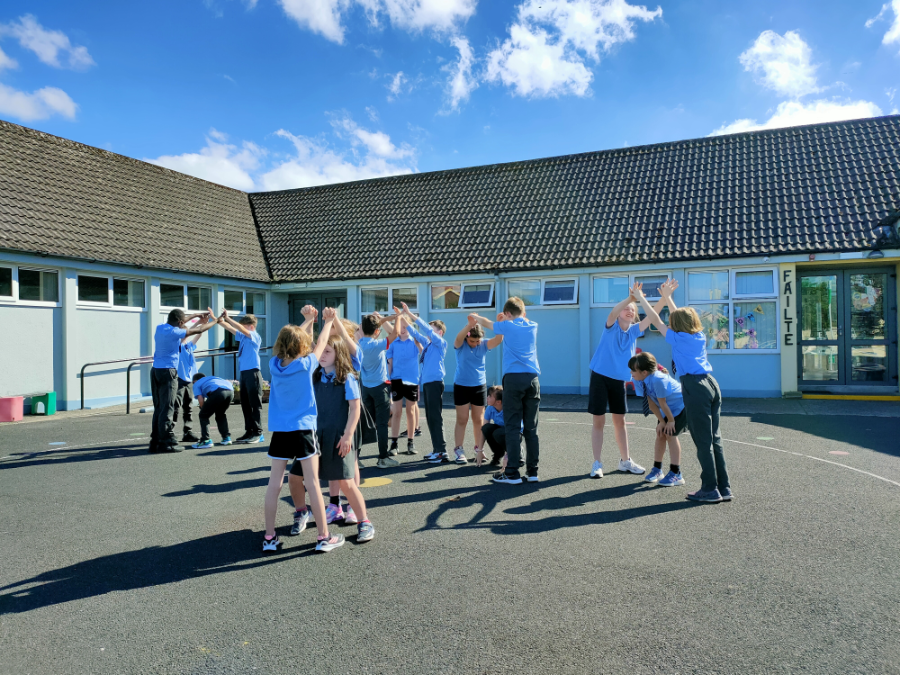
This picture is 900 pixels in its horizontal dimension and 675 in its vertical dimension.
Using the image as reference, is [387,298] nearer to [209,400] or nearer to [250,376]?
[250,376]

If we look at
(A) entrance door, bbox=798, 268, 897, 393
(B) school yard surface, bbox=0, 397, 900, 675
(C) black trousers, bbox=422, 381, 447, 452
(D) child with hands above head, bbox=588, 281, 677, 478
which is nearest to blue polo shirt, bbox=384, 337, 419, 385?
(C) black trousers, bbox=422, 381, 447, 452

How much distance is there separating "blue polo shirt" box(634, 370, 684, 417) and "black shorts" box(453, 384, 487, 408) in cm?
201

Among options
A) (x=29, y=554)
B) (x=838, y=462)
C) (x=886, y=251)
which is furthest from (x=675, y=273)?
(x=29, y=554)

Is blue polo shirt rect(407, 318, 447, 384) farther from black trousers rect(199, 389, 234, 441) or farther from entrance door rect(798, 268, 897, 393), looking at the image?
entrance door rect(798, 268, 897, 393)

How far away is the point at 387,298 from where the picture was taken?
18.1 m

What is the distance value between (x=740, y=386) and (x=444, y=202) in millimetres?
10569

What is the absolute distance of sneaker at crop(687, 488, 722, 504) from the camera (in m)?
5.80

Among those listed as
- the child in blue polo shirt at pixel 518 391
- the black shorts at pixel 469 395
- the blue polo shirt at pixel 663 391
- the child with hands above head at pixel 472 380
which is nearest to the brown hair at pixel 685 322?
the blue polo shirt at pixel 663 391

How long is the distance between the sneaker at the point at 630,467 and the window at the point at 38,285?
12.4m

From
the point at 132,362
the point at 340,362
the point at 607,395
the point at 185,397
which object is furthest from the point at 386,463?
the point at 132,362

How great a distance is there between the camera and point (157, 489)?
6602mm

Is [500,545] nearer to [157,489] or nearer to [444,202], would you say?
[157,489]

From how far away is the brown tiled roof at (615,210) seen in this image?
48.4 ft

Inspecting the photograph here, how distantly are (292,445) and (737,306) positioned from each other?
1281 cm
